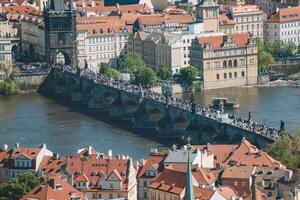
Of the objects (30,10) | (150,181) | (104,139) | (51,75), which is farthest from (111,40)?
(150,181)

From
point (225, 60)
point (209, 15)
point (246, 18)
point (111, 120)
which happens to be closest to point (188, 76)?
point (225, 60)

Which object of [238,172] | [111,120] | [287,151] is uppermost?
[287,151]

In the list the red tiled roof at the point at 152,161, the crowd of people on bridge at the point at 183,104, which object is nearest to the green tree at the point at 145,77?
the crowd of people on bridge at the point at 183,104

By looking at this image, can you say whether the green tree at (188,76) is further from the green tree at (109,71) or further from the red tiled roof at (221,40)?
the green tree at (109,71)

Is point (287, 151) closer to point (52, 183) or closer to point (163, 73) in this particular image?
point (52, 183)

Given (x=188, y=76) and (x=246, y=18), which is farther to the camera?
(x=246, y=18)
